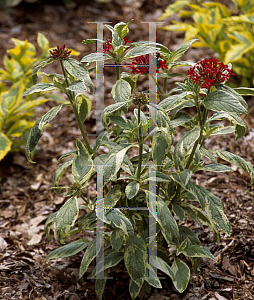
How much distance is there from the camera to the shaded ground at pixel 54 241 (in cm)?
200

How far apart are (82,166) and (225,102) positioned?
0.70 metres

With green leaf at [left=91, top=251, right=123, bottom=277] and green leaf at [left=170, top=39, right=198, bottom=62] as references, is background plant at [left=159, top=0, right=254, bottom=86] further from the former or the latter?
green leaf at [left=91, top=251, right=123, bottom=277]

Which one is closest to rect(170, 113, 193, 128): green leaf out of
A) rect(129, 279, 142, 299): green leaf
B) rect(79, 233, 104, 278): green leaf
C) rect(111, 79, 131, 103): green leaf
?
rect(111, 79, 131, 103): green leaf

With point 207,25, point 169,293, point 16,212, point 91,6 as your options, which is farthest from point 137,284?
point 91,6

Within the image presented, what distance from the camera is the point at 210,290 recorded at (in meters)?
1.99

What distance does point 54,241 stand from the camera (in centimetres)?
236

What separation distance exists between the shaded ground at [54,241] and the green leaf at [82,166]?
79 centimetres

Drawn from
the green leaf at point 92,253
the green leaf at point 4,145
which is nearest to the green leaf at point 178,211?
the green leaf at point 92,253

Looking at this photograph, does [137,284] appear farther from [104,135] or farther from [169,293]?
[104,135]

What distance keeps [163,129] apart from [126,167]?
13.5 inches

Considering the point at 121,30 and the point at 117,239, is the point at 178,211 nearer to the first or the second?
the point at 117,239

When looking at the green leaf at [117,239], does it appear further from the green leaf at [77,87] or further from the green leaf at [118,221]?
the green leaf at [77,87]

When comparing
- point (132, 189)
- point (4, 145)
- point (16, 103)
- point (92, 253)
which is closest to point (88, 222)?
point (92, 253)

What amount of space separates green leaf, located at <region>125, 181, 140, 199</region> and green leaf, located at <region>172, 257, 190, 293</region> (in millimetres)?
546
